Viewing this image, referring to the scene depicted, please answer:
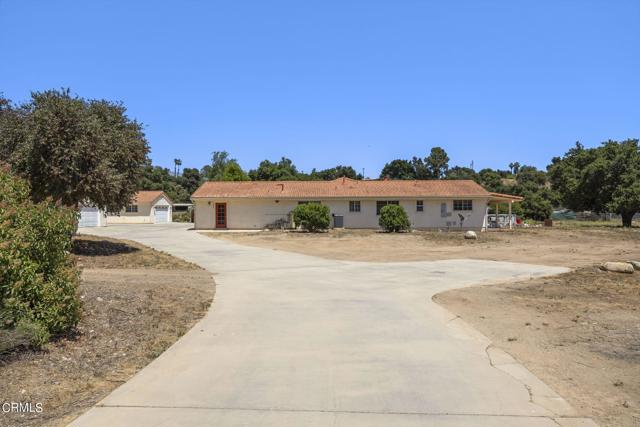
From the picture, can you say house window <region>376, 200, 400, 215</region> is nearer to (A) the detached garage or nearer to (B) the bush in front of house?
(A) the detached garage

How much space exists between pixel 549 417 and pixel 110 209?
20.1 m

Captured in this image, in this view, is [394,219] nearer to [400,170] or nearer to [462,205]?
[462,205]

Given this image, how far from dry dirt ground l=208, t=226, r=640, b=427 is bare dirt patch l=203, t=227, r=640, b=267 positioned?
90mm

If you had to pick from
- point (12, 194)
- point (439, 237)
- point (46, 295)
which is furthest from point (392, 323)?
point (439, 237)

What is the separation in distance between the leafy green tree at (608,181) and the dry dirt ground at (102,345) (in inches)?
1799

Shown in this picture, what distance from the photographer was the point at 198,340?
812 cm

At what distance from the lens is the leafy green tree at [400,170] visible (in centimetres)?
10362

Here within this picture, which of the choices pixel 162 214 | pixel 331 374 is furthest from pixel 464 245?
pixel 162 214

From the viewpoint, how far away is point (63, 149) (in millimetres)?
19938

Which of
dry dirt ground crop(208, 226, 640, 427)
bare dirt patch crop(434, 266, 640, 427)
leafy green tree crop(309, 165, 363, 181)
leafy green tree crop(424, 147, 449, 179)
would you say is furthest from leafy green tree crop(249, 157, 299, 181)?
bare dirt patch crop(434, 266, 640, 427)

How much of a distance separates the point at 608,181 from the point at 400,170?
52363 mm

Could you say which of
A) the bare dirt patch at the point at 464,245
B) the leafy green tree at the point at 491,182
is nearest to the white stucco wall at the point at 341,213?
the bare dirt patch at the point at 464,245

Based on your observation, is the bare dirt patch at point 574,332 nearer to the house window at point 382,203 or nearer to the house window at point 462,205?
the house window at point 462,205

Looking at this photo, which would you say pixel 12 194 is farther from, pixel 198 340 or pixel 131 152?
pixel 131 152
